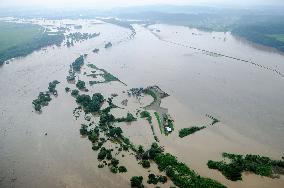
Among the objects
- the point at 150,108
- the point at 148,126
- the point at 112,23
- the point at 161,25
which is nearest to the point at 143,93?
the point at 150,108

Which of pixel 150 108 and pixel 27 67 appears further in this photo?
pixel 27 67

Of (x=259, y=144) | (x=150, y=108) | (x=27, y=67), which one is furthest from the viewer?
(x=27, y=67)

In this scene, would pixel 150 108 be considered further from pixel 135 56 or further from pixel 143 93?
pixel 135 56

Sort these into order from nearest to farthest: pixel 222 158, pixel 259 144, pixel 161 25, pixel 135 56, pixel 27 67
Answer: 1. pixel 222 158
2. pixel 259 144
3. pixel 27 67
4. pixel 135 56
5. pixel 161 25

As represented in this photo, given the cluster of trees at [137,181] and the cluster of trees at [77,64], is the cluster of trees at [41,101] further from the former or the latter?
the cluster of trees at [137,181]

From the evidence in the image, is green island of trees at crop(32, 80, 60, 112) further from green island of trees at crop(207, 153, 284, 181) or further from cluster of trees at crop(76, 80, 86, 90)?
green island of trees at crop(207, 153, 284, 181)

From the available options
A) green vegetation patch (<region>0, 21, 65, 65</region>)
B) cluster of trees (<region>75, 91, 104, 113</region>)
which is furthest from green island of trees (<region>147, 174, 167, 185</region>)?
green vegetation patch (<region>0, 21, 65, 65</region>)

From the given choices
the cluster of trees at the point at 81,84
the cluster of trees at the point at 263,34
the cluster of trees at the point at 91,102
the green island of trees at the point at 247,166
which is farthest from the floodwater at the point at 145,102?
the cluster of trees at the point at 263,34
